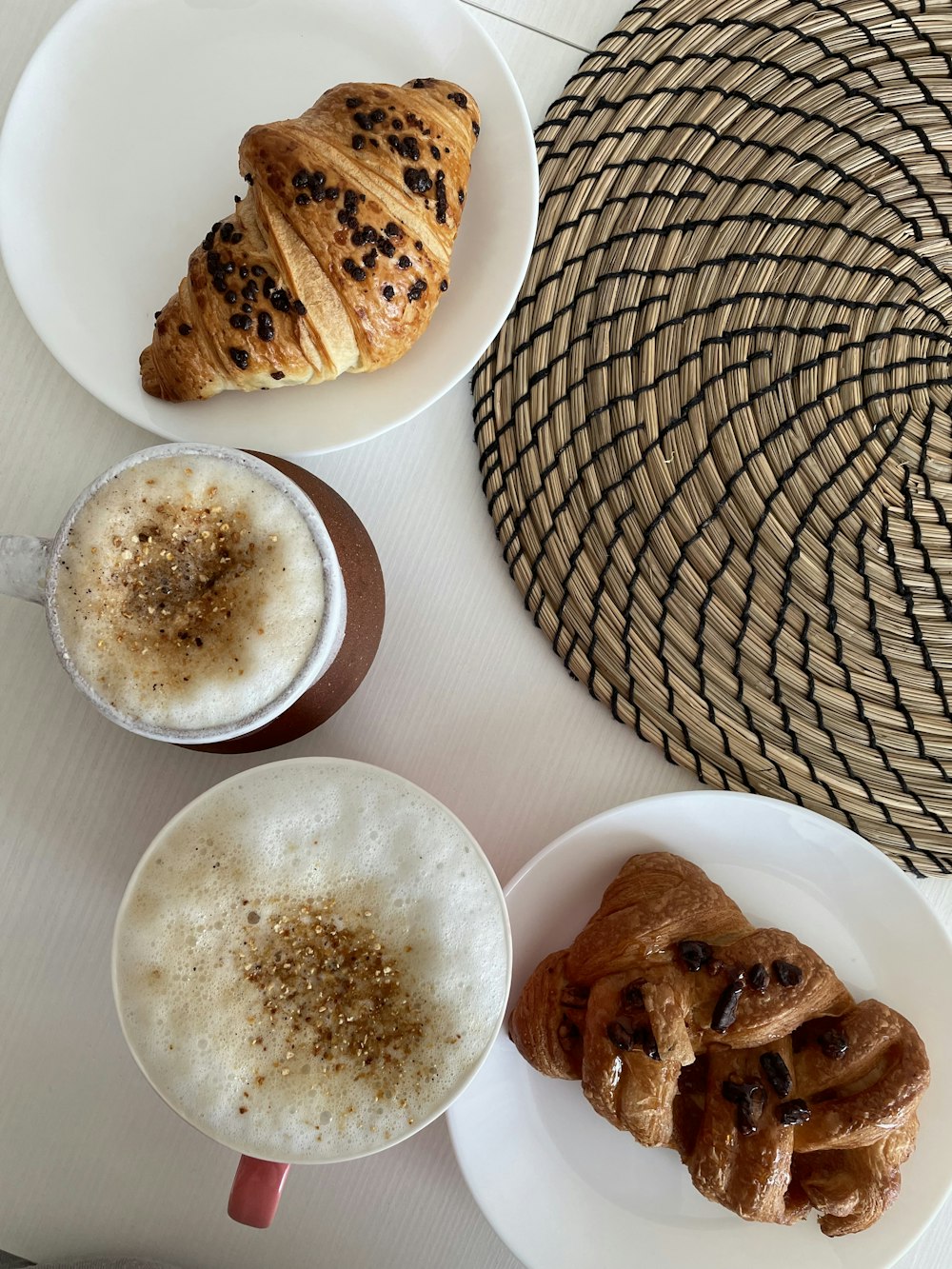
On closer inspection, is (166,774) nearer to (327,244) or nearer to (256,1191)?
(256,1191)

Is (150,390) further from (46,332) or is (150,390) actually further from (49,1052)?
(49,1052)

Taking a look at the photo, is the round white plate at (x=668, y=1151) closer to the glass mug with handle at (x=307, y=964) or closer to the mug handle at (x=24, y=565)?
the glass mug with handle at (x=307, y=964)

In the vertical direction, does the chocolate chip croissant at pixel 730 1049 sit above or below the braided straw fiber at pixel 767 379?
below

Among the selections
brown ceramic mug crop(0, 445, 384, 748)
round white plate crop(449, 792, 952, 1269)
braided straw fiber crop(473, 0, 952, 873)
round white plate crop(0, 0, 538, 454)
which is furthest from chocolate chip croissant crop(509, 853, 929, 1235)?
round white plate crop(0, 0, 538, 454)

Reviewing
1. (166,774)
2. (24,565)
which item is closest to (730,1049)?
(166,774)

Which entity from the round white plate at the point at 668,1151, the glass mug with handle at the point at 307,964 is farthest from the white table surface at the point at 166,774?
A: the glass mug with handle at the point at 307,964

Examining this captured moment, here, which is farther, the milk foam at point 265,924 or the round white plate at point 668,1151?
the round white plate at point 668,1151

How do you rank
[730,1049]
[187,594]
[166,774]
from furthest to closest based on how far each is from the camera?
1. [166,774]
2. [730,1049]
3. [187,594]
